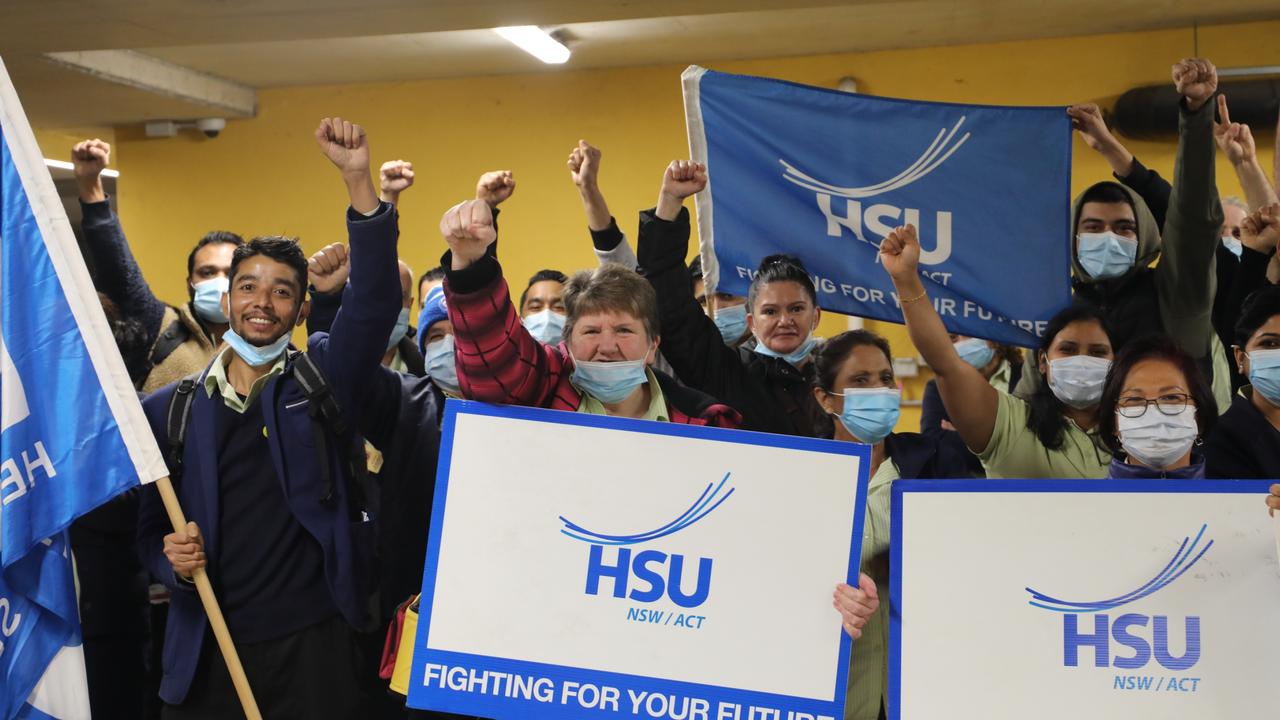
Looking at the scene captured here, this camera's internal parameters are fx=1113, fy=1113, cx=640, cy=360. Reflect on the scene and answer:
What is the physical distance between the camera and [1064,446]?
3.03m

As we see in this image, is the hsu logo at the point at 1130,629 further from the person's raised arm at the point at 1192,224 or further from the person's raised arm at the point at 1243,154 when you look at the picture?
the person's raised arm at the point at 1243,154

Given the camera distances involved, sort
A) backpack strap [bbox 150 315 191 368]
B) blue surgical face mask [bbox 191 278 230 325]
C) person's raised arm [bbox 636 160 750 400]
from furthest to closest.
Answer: backpack strap [bbox 150 315 191 368]
blue surgical face mask [bbox 191 278 230 325]
person's raised arm [bbox 636 160 750 400]

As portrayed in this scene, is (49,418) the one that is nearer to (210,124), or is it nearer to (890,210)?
(890,210)

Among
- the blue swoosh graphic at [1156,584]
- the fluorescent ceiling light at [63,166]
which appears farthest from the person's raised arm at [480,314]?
the fluorescent ceiling light at [63,166]

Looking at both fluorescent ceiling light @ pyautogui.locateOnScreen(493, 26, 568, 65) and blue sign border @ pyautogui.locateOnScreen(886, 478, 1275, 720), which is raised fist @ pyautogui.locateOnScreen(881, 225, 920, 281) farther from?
fluorescent ceiling light @ pyautogui.locateOnScreen(493, 26, 568, 65)

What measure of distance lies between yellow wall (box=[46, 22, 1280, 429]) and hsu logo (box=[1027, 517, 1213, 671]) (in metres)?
4.94

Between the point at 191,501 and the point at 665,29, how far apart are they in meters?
4.87

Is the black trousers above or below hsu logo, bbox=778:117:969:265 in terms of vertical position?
below

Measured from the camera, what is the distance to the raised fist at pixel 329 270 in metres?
3.47

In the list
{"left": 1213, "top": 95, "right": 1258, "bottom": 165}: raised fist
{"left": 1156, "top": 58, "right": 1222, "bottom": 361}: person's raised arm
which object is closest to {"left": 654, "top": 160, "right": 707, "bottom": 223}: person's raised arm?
{"left": 1156, "top": 58, "right": 1222, "bottom": 361}: person's raised arm

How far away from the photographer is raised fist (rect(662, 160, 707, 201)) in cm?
328

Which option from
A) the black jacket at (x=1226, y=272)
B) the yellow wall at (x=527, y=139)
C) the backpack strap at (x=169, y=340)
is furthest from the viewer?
the yellow wall at (x=527, y=139)

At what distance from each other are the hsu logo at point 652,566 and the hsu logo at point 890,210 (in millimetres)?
1535

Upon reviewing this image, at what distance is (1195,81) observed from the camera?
11.0ft
